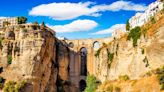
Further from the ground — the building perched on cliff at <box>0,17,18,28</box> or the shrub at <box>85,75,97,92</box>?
the building perched on cliff at <box>0,17,18,28</box>

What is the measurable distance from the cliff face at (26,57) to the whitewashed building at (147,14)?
18.0m

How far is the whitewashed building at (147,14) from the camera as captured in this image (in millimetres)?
72750

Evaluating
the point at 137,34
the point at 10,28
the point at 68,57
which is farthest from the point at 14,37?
the point at 137,34

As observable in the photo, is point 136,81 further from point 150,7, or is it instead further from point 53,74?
point 53,74

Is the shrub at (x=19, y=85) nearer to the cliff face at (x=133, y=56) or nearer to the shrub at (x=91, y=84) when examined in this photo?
the cliff face at (x=133, y=56)

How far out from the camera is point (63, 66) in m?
95.6

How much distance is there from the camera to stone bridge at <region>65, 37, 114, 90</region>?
100875 millimetres

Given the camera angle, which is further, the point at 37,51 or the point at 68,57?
the point at 68,57

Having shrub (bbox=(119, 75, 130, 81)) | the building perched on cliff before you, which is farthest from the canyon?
the building perched on cliff

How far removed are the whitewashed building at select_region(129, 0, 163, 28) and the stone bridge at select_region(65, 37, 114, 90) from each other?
18107mm

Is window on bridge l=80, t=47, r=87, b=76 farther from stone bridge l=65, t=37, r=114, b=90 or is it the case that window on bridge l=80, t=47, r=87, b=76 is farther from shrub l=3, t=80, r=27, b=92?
shrub l=3, t=80, r=27, b=92

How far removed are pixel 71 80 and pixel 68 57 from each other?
223 inches

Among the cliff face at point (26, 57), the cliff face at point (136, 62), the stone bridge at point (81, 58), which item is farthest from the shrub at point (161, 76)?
the stone bridge at point (81, 58)

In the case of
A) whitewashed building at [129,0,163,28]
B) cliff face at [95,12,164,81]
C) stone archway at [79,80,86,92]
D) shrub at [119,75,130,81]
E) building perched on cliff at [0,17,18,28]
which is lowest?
stone archway at [79,80,86,92]
